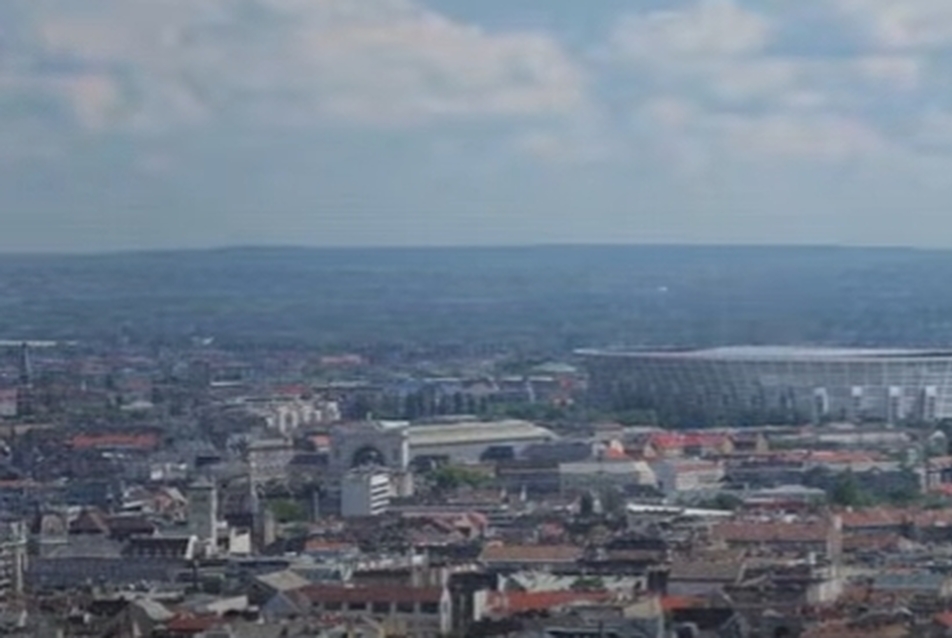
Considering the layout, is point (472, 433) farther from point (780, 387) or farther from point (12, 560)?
point (12, 560)

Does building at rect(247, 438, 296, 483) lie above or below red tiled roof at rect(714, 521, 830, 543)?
below

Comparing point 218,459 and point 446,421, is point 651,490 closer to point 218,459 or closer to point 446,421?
point 218,459

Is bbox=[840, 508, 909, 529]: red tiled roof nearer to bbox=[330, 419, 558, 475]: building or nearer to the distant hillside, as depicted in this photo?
bbox=[330, 419, 558, 475]: building

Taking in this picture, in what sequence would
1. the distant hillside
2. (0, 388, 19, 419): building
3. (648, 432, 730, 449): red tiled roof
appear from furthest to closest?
1. the distant hillside
2. (0, 388, 19, 419): building
3. (648, 432, 730, 449): red tiled roof

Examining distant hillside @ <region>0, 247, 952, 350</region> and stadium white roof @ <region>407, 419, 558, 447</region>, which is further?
distant hillside @ <region>0, 247, 952, 350</region>

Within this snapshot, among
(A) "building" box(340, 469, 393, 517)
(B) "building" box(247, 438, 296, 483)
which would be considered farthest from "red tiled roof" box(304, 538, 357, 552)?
(B) "building" box(247, 438, 296, 483)

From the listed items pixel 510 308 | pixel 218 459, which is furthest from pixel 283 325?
pixel 218 459
